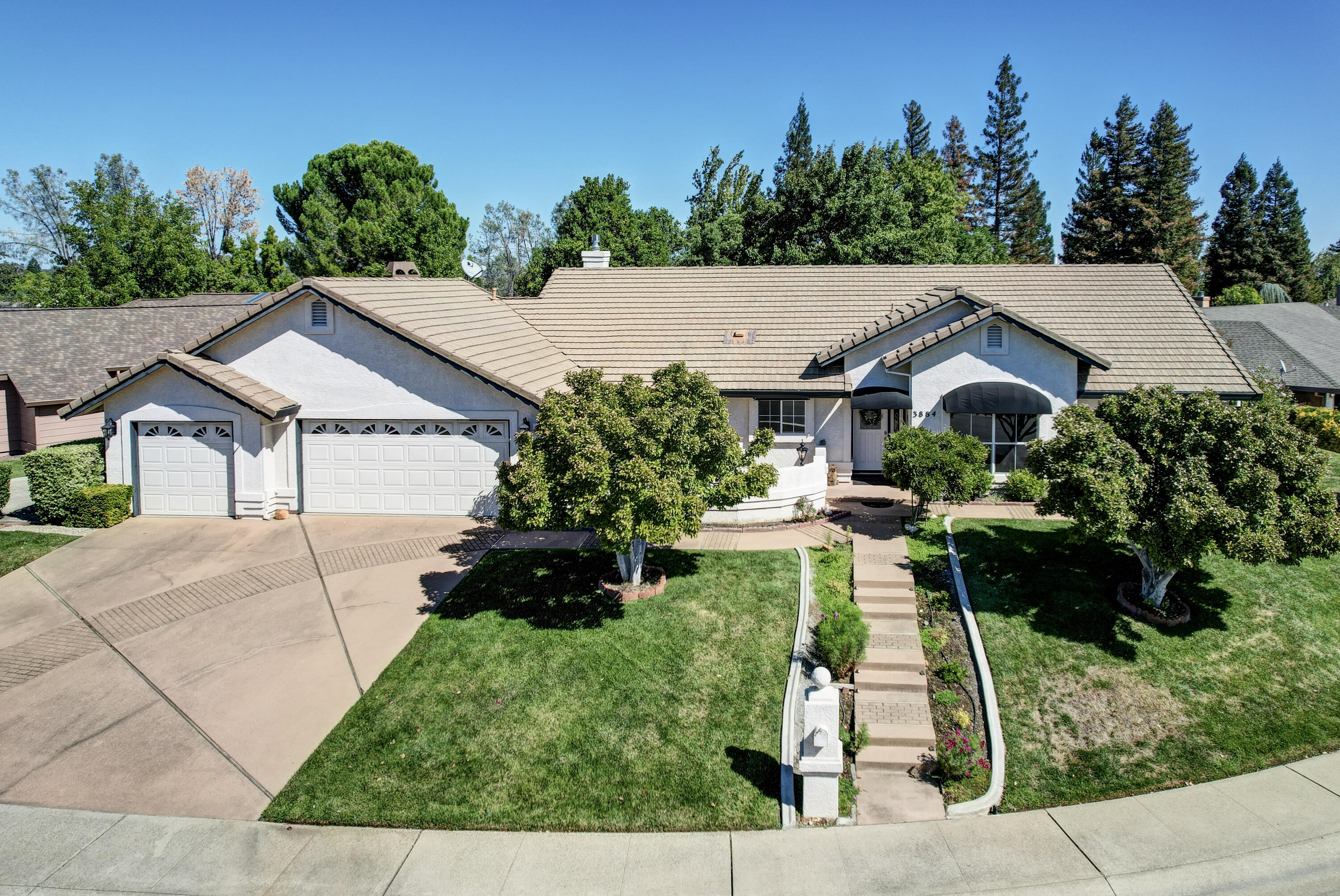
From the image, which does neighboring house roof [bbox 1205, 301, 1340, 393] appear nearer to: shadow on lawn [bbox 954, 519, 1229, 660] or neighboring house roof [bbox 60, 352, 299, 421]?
shadow on lawn [bbox 954, 519, 1229, 660]

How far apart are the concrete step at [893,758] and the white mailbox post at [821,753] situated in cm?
119

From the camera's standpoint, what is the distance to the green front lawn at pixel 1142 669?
10.7m

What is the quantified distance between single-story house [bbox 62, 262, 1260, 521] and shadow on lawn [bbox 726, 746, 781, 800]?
293 inches

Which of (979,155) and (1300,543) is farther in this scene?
(979,155)

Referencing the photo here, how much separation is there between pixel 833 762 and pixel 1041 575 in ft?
23.2

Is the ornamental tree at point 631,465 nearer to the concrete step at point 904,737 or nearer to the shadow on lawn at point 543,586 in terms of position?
the shadow on lawn at point 543,586

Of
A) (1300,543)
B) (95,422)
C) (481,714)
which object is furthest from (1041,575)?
(95,422)

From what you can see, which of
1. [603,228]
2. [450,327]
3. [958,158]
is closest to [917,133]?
[958,158]

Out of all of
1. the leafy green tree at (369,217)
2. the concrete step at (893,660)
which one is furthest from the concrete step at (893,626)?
the leafy green tree at (369,217)

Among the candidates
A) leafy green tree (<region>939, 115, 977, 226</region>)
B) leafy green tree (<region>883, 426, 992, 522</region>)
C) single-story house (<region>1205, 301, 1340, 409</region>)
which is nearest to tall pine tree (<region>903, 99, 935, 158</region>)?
leafy green tree (<region>939, 115, 977, 226</region>)

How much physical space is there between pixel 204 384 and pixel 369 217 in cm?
3084

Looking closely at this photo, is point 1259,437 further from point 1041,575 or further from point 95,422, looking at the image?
point 95,422

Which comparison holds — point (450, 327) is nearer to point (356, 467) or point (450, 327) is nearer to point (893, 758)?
point (356, 467)

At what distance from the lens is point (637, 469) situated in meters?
12.4
